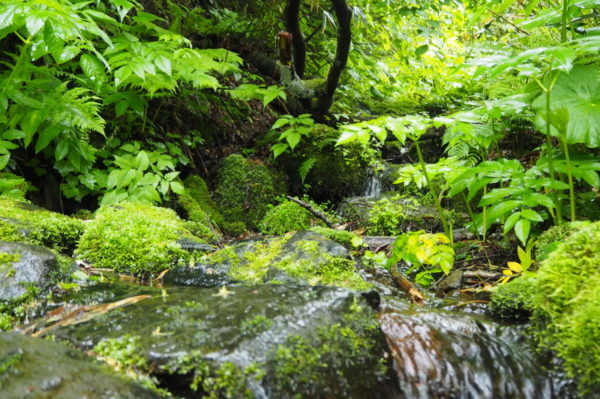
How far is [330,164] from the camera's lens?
6242 millimetres

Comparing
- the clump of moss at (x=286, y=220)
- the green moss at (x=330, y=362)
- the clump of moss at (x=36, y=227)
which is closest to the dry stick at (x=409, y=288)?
the green moss at (x=330, y=362)

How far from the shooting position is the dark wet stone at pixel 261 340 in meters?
1.34

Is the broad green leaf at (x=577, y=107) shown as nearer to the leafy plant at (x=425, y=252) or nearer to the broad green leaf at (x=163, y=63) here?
the leafy plant at (x=425, y=252)

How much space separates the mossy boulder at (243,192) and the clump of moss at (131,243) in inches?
86.4

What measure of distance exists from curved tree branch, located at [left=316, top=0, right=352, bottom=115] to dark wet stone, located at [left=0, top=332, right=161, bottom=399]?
4.93 m

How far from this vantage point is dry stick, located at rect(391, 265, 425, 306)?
253 centimetres

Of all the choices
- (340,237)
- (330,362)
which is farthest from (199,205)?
(330,362)

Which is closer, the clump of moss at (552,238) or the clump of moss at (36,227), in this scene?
the clump of moss at (552,238)

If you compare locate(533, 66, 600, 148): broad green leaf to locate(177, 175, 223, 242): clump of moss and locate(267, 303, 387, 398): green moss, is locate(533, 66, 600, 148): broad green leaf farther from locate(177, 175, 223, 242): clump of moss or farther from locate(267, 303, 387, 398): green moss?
locate(177, 175, 223, 242): clump of moss

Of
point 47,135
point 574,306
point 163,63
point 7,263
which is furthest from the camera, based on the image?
point 163,63

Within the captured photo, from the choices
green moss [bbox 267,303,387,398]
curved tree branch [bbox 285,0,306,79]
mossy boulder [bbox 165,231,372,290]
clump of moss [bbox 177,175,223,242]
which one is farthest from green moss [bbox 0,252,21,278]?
curved tree branch [bbox 285,0,306,79]

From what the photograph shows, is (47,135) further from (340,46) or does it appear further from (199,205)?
(340,46)

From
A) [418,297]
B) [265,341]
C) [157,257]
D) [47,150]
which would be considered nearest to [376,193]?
[418,297]

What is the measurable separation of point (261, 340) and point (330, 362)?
29 cm
